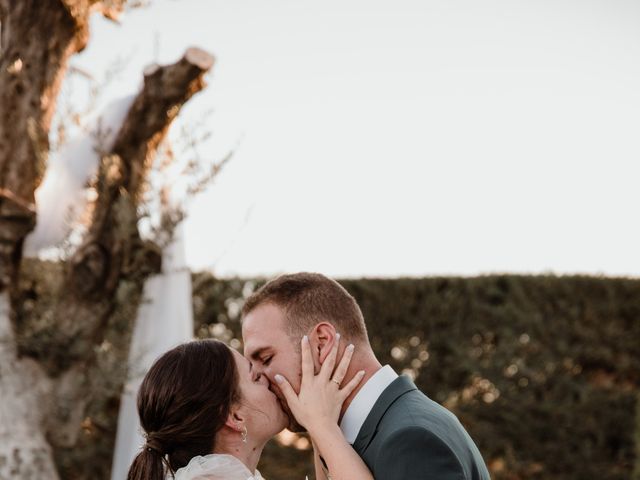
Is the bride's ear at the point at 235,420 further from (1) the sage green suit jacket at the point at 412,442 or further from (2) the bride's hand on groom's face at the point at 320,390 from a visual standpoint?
(1) the sage green suit jacket at the point at 412,442

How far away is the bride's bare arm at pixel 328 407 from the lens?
256cm

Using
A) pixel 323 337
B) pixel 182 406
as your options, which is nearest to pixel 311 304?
pixel 323 337

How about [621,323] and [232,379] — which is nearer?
[232,379]

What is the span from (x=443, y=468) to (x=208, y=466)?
3.02 feet

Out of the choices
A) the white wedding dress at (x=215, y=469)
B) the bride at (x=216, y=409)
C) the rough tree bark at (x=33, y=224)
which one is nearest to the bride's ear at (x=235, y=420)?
the bride at (x=216, y=409)

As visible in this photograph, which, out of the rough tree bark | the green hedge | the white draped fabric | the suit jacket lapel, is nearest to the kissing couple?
the suit jacket lapel

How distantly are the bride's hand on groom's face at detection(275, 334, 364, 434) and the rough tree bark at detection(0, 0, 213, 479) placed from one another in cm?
216

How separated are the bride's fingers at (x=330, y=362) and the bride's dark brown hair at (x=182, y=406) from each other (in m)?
0.37

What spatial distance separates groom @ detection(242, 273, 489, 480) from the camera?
93.0 inches

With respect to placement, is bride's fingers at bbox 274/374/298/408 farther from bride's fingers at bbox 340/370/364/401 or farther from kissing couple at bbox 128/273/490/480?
bride's fingers at bbox 340/370/364/401

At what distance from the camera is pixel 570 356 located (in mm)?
8180

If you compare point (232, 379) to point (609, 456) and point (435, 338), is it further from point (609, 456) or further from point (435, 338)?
point (609, 456)

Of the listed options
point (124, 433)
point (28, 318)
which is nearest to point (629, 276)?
point (124, 433)

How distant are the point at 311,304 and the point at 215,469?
68 centimetres
